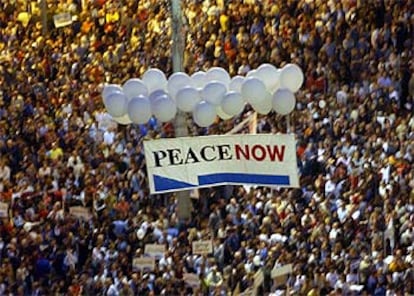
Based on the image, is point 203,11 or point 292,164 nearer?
point 292,164

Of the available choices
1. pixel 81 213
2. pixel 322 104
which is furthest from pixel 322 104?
pixel 81 213

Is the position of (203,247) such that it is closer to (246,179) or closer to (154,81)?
(154,81)

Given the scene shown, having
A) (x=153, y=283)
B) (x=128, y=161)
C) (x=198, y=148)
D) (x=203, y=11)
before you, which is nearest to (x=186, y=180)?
(x=198, y=148)

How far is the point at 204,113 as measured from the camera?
29.7m

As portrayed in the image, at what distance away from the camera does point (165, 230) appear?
34.2 meters

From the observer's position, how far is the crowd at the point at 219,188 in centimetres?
3225

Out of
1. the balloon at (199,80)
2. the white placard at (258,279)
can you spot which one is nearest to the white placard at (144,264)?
the white placard at (258,279)

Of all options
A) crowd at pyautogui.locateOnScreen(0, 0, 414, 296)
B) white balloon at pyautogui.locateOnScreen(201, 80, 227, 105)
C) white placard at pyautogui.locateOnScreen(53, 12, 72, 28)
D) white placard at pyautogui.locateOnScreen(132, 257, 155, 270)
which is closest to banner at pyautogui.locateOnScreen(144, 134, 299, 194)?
white balloon at pyautogui.locateOnScreen(201, 80, 227, 105)

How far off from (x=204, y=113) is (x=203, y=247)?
3.58 m

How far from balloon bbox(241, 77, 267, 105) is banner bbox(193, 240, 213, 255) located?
3765 mm

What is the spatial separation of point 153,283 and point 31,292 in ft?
7.70

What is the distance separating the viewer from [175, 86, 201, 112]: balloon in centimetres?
2969

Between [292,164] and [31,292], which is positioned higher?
[292,164]

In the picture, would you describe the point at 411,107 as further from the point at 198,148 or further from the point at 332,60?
the point at 198,148
